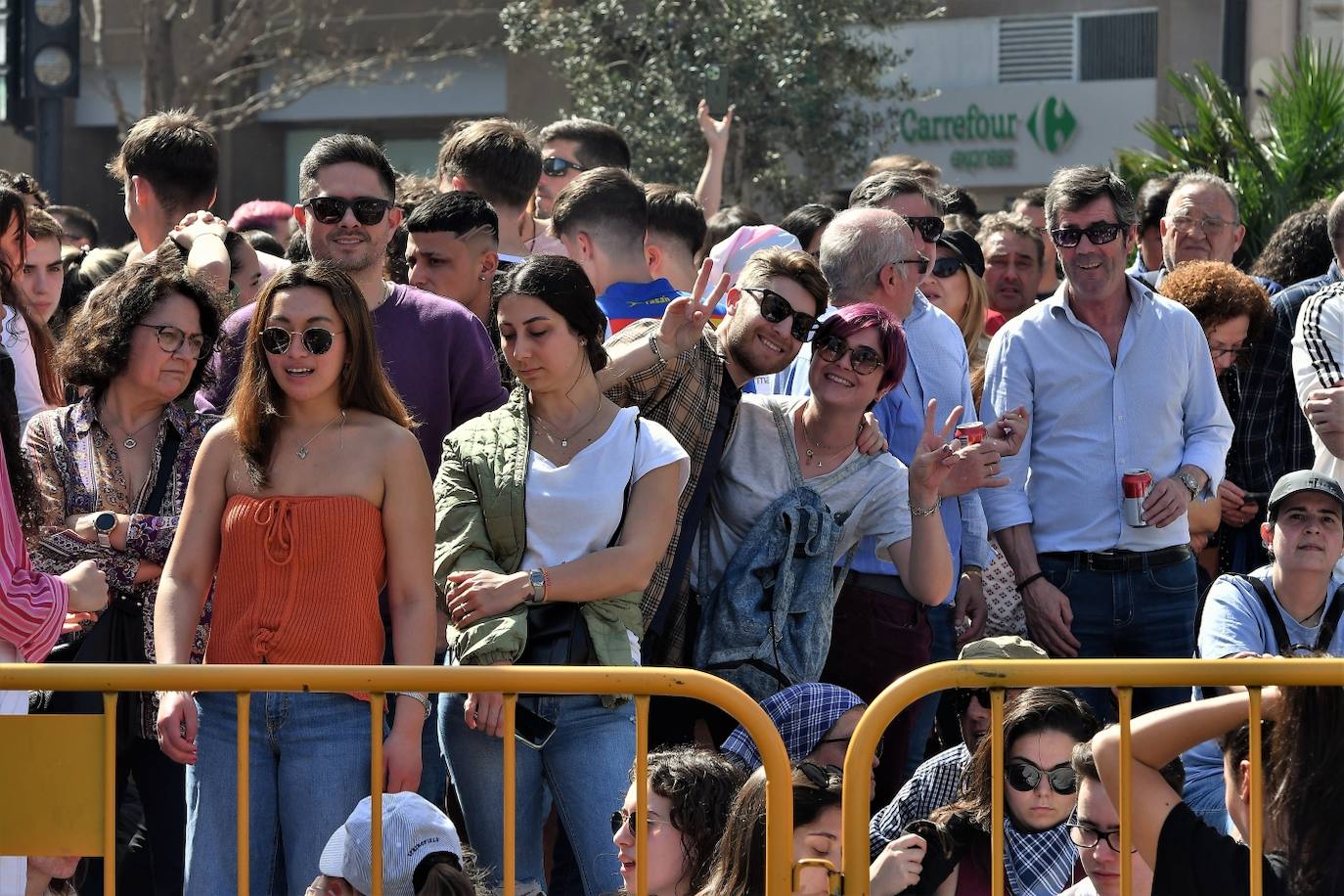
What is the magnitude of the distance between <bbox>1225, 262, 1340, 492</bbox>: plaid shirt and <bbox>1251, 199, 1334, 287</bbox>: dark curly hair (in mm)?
677

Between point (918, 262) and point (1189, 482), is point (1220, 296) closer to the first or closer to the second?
point (1189, 482)

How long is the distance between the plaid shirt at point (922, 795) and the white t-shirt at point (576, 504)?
105 cm

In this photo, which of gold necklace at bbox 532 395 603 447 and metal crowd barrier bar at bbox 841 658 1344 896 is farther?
gold necklace at bbox 532 395 603 447

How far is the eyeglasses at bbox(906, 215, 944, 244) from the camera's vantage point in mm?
6203

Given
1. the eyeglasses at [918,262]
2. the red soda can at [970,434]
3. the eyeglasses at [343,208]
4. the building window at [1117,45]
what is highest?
the building window at [1117,45]

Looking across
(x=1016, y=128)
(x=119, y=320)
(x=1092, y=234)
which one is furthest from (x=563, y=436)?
(x=1016, y=128)

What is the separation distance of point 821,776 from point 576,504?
0.90m

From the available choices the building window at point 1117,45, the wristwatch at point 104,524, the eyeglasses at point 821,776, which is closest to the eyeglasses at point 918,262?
the eyeglasses at point 821,776

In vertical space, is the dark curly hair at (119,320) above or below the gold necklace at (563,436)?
above

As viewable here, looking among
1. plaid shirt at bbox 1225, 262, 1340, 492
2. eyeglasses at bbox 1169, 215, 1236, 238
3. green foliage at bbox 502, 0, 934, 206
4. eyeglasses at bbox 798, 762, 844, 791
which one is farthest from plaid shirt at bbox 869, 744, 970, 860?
green foliage at bbox 502, 0, 934, 206

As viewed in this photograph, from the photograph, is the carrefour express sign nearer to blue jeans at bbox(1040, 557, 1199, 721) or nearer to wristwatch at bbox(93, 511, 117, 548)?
blue jeans at bbox(1040, 557, 1199, 721)

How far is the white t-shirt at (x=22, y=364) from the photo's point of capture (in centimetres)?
555

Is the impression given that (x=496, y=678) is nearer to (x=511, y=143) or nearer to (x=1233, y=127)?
(x=511, y=143)

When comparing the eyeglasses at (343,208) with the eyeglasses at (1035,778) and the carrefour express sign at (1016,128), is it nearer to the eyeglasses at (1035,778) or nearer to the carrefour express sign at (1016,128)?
the eyeglasses at (1035,778)
